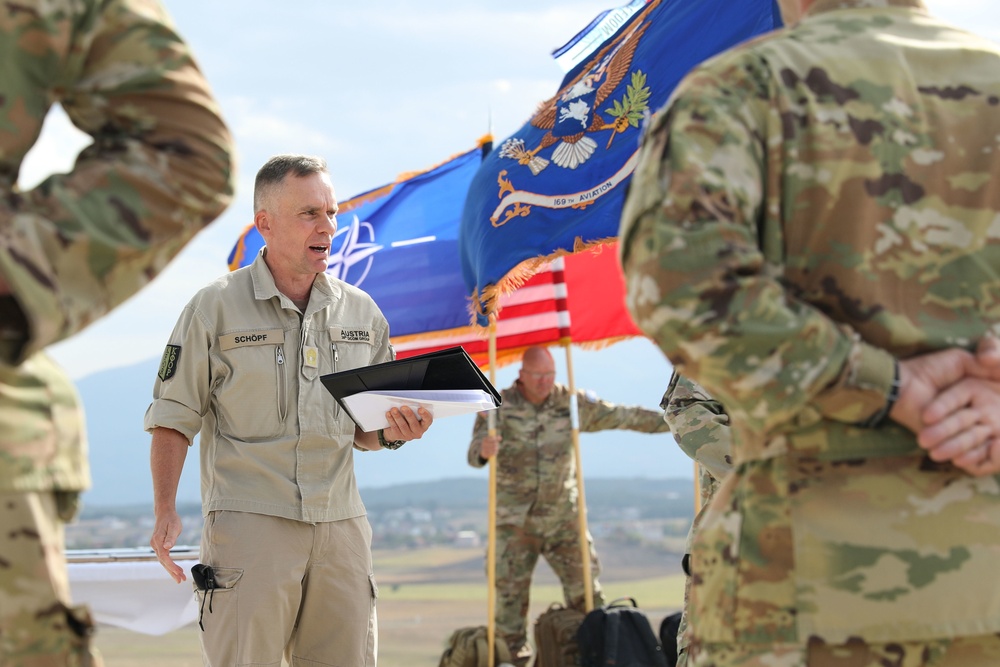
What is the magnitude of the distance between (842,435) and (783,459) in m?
0.09

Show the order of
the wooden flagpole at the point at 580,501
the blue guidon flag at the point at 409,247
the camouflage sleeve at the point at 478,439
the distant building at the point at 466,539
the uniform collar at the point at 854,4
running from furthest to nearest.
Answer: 1. the distant building at the point at 466,539
2. the camouflage sleeve at the point at 478,439
3. the wooden flagpole at the point at 580,501
4. the blue guidon flag at the point at 409,247
5. the uniform collar at the point at 854,4

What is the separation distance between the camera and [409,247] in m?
7.75

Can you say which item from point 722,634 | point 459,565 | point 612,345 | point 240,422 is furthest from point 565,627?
point 459,565

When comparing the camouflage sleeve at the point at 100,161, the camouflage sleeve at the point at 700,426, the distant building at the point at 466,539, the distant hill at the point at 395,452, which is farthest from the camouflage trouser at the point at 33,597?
the distant hill at the point at 395,452

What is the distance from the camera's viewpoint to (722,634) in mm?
1678

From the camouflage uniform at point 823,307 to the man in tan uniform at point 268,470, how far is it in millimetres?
1804

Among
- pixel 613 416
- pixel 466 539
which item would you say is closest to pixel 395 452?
pixel 466 539

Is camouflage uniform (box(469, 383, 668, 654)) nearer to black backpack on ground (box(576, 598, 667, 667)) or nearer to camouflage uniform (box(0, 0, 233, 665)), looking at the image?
black backpack on ground (box(576, 598, 667, 667))

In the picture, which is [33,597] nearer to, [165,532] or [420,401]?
[420,401]

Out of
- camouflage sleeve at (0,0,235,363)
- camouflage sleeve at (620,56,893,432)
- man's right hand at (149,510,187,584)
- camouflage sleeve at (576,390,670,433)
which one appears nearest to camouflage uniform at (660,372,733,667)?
man's right hand at (149,510,187,584)

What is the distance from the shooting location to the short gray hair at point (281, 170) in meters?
3.96

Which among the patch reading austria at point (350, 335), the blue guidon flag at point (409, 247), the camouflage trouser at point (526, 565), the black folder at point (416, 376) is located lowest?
the camouflage trouser at point (526, 565)

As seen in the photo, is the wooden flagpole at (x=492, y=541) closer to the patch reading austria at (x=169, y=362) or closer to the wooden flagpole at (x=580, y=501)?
the wooden flagpole at (x=580, y=501)

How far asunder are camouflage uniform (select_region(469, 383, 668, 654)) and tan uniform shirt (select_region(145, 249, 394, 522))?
4.57 metres
